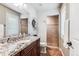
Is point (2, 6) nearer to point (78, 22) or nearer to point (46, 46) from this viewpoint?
point (78, 22)

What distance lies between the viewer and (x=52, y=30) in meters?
2.90

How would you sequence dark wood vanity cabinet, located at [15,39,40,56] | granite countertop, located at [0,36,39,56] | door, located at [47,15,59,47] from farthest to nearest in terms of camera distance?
door, located at [47,15,59,47], dark wood vanity cabinet, located at [15,39,40,56], granite countertop, located at [0,36,39,56]

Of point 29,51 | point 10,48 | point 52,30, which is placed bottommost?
point 29,51

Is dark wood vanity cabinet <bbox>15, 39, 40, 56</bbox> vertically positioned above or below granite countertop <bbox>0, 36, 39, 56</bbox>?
below

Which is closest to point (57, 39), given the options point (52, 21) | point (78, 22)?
point (52, 21)

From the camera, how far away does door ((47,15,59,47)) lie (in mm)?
2599

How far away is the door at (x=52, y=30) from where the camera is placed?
102 inches

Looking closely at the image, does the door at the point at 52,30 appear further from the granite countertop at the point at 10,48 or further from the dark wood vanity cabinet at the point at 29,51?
the granite countertop at the point at 10,48

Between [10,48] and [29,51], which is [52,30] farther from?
[10,48]

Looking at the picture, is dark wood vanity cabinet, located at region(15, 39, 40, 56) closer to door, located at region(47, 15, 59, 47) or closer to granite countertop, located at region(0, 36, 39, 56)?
granite countertop, located at region(0, 36, 39, 56)

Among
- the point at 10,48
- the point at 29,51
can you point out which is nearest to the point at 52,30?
the point at 29,51

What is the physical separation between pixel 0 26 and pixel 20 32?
0.66m

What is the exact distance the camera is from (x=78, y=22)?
3.03 feet

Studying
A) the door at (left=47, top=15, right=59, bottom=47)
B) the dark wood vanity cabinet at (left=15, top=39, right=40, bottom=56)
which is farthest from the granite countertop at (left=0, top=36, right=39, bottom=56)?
the door at (left=47, top=15, right=59, bottom=47)
